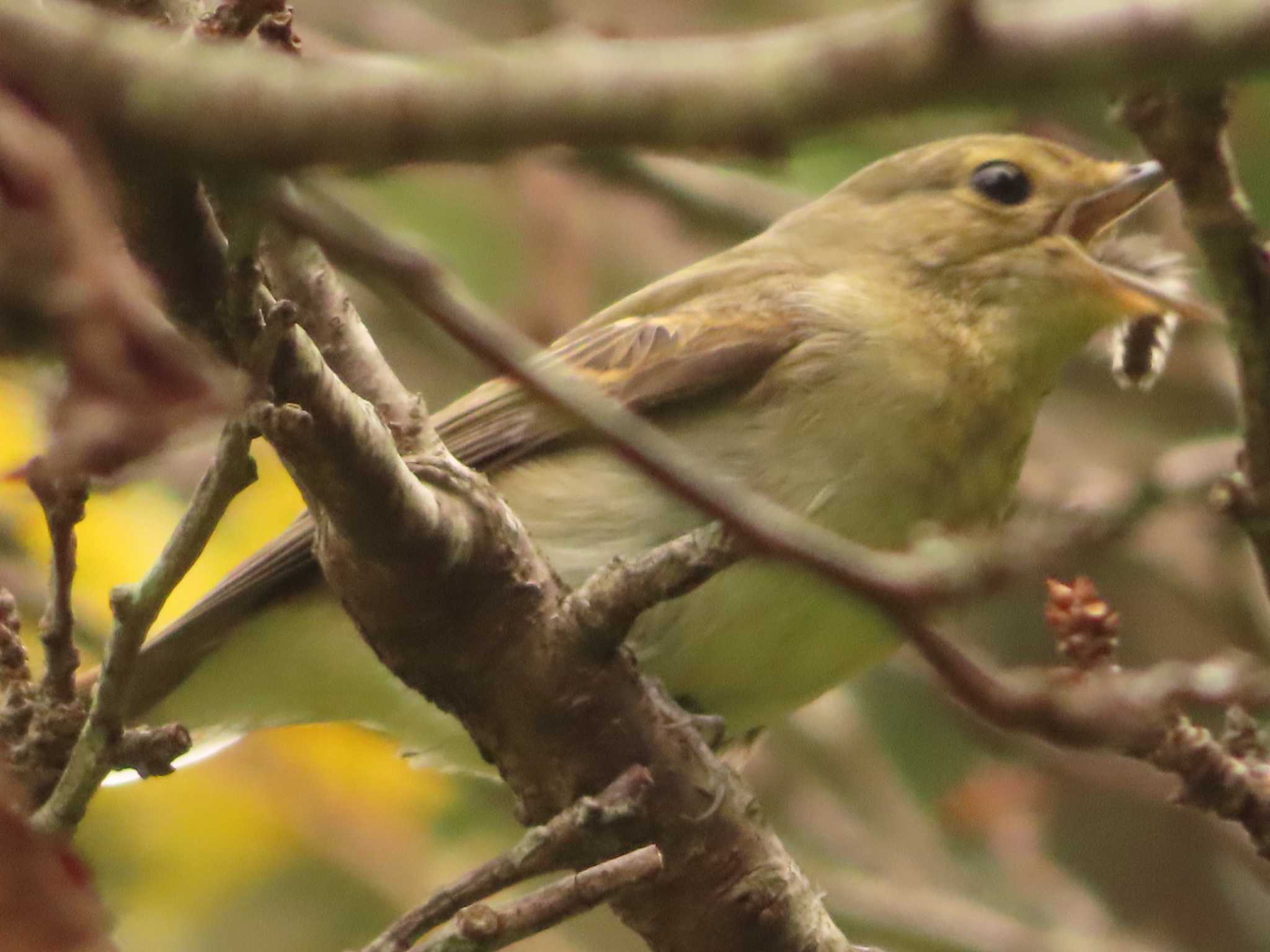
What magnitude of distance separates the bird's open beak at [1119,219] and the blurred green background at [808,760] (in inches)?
20.0

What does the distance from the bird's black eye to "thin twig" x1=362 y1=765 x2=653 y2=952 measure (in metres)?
2.13

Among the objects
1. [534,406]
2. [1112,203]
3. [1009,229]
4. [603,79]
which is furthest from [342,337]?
[1112,203]

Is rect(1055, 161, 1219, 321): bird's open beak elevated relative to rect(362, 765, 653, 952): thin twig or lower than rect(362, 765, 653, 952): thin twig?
elevated

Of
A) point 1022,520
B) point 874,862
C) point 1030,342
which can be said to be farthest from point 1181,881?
point 1022,520

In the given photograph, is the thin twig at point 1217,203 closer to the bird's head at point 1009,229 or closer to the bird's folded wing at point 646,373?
the bird's head at point 1009,229

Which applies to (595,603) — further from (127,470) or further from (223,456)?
(127,470)

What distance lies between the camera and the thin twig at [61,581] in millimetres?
2476

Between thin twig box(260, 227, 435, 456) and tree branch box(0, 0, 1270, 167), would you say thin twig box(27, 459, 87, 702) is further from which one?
tree branch box(0, 0, 1270, 167)

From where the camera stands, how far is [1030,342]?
4398 mm

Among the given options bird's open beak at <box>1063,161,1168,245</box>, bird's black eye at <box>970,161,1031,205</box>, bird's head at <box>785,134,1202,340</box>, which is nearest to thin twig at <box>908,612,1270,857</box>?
bird's head at <box>785,134,1202,340</box>

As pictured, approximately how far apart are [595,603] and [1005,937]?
2707 mm

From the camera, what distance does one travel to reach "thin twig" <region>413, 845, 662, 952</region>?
8.41ft

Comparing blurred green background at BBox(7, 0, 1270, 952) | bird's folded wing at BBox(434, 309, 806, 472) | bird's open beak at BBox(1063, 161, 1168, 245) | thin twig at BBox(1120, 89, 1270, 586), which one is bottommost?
blurred green background at BBox(7, 0, 1270, 952)

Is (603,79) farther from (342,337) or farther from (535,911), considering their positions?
(342,337)
